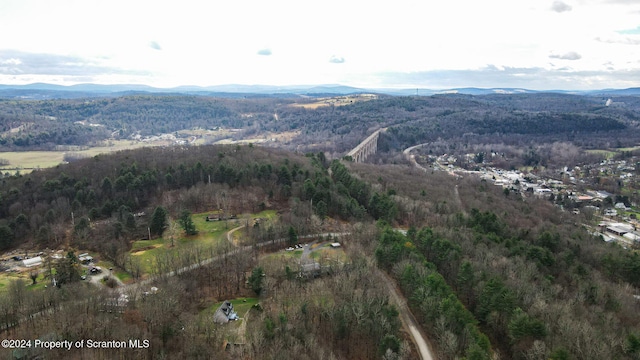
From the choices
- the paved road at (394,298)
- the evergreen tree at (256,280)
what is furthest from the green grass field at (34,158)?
the evergreen tree at (256,280)

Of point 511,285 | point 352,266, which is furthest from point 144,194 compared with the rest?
point 511,285

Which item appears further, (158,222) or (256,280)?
(158,222)

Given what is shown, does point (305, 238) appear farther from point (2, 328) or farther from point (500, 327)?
point (2, 328)

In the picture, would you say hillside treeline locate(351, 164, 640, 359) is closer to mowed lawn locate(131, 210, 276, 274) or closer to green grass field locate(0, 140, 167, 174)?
mowed lawn locate(131, 210, 276, 274)

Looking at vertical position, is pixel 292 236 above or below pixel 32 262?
above

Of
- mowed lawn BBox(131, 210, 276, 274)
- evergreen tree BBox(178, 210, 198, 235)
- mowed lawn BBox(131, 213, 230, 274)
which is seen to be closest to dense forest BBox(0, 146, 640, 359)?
mowed lawn BBox(131, 213, 230, 274)

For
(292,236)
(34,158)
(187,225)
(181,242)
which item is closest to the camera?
(292,236)

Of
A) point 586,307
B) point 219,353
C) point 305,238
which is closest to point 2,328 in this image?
point 219,353

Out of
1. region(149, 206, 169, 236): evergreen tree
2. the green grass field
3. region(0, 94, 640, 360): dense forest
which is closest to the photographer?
region(0, 94, 640, 360): dense forest

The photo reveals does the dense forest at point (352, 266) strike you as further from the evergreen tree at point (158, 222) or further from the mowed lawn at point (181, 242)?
the mowed lawn at point (181, 242)

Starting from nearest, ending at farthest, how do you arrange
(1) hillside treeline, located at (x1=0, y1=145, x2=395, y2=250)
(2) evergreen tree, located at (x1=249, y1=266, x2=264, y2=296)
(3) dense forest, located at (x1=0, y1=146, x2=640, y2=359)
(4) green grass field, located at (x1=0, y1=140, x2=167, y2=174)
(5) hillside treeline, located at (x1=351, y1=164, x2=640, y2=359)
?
(3) dense forest, located at (x1=0, y1=146, x2=640, y2=359), (5) hillside treeline, located at (x1=351, y1=164, x2=640, y2=359), (2) evergreen tree, located at (x1=249, y1=266, x2=264, y2=296), (1) hillside treeline, located at (x1=0, y1=145, x2=395, y2=250), (4) green grass field, located at (x1=0, y1=140, x2=167, y2=174)

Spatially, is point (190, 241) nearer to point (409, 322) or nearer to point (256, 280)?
point (256, 280)
